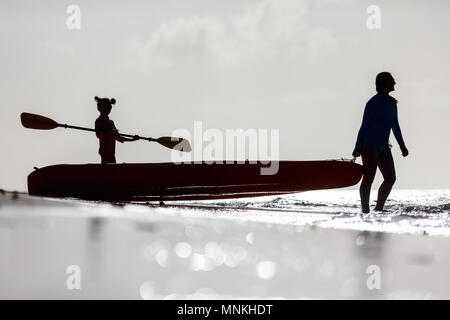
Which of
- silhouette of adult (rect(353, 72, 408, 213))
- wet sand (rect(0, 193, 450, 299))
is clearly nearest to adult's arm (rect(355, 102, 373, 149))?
silhouette of adult (rect(353, 72, 408, 213))

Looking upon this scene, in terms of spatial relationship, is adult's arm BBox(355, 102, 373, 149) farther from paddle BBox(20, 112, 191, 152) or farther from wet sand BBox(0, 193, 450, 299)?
paddle BBox(20, 112, 191, 152)

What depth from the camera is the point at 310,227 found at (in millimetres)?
4605

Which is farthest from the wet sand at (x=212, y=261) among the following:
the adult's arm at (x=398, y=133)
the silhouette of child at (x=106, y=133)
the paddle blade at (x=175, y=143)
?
the paddle blade at (x=175, y=143)

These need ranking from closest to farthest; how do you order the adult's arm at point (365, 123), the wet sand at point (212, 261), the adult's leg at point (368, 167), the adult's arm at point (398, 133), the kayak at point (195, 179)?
the wet sand at point (212, 261), the adult's leg at point (368, 167), the adult's arm at point (365, 123), the adult's arm at point (398, 133), the kayak at point (195, 179)

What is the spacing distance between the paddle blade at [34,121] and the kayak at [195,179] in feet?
3.36

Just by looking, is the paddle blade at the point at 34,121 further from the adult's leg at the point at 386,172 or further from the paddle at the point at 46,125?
the adult's leg at the point at 386,172

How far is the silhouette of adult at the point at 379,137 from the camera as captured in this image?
21.7ft

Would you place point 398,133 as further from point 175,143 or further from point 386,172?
point 175,143

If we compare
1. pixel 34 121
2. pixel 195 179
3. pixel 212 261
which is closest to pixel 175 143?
pixel 195 179

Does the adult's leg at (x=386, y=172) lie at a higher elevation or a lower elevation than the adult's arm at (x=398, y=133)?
lower
